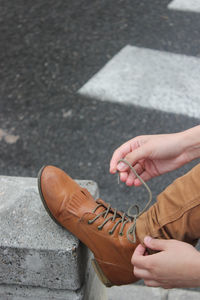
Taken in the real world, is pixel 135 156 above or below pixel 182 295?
above

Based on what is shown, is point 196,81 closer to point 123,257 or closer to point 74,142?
point 74,142

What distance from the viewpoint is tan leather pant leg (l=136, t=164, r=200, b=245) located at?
1245 millimetres

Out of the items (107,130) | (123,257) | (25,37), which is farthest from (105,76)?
(123,257)

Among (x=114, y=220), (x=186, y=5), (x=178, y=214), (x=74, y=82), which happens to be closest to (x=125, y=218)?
(x=114, y=220)

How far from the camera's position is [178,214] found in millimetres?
Answer: 1260

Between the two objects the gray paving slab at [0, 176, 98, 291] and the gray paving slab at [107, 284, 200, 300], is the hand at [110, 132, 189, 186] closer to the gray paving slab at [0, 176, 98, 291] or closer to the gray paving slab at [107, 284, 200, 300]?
the gray paving slab at [0, 176, 98, 291]

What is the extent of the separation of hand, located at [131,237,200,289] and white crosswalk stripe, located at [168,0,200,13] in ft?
10.9

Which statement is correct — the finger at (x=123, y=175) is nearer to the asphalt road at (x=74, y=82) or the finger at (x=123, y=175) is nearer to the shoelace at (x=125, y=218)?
the shoelace at (x=125, y=218)

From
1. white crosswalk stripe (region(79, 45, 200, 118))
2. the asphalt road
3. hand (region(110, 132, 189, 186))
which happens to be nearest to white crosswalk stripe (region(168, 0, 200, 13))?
the asphalt road

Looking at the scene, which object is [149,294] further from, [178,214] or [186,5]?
[186,5]

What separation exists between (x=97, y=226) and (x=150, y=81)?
A: 1.91 meters

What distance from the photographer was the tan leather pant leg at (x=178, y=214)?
1245 mm

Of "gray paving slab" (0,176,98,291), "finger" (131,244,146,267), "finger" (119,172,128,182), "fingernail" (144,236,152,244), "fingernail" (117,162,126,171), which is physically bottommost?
"gray paving slab" (0,176,98,291)

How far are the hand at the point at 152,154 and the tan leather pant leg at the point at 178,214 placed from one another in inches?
7.1
